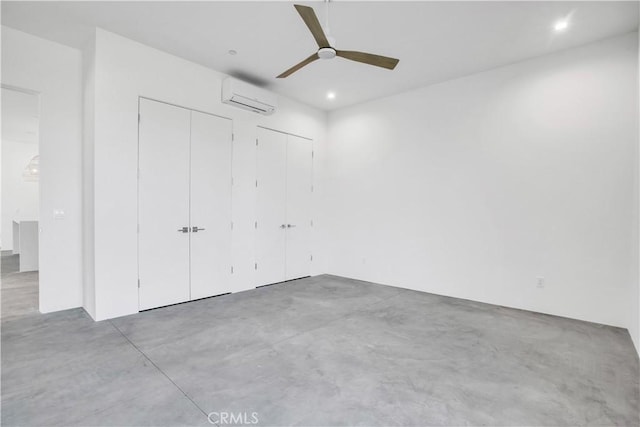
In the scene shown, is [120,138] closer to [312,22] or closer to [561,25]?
[312,22]

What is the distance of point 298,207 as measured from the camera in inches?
220

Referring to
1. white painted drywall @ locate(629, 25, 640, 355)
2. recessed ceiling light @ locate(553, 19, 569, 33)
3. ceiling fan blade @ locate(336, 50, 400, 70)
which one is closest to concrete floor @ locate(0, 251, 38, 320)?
ceiling fan blade @ locate(336, 50, 400, 70)

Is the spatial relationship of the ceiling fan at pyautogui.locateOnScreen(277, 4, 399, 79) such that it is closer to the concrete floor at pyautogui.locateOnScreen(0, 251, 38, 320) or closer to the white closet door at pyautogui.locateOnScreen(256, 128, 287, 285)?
the white closet door at pyautogui.locateOnScreen(256, 128, 287, 285)

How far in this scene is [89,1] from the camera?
9.30 ft

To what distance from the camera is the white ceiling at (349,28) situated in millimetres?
2900

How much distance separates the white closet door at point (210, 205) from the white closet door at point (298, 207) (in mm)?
1205

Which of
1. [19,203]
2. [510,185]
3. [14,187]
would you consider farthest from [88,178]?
[19,203]

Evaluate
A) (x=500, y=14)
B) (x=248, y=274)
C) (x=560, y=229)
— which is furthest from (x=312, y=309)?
(x=500, y=14)

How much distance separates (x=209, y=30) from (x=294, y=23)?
92 cm

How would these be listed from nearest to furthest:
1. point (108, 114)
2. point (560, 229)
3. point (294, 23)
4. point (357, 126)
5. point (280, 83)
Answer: point (294, 23), point (108, 114), point (560, 229), point (280, 83), point (357, 126)

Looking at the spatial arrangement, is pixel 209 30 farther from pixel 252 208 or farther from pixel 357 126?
pixel 357 126

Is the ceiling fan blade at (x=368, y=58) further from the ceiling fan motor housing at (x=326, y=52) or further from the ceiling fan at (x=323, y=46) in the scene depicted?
the ceiling fan motor housing at (x=326, y=52)

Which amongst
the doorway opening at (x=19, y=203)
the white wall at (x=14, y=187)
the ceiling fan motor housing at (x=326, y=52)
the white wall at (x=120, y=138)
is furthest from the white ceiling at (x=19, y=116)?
the ceiling fan motor housing at (x=326, y=52)

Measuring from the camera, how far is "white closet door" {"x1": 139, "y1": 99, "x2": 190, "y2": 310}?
3666 millimetres
